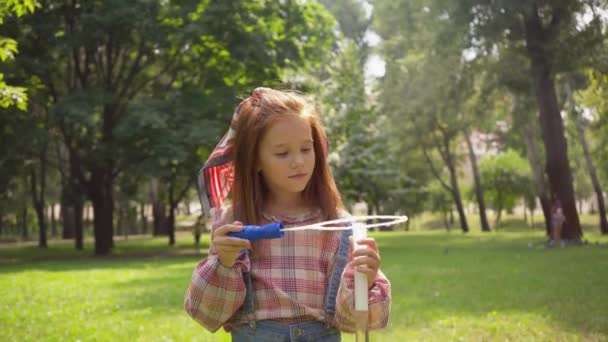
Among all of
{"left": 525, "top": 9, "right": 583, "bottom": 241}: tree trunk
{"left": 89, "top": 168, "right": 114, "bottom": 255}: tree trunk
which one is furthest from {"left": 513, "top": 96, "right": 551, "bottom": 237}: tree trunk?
{"left": 89, "top": 168, "right": 114, "bottom": 255}: tree trunk

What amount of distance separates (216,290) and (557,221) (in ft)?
67.8

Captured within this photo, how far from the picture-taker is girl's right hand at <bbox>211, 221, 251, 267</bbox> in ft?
8.20

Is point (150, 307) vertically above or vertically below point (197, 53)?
below

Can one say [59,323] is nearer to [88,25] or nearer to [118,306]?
[118,306]

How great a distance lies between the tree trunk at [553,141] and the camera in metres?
22.2

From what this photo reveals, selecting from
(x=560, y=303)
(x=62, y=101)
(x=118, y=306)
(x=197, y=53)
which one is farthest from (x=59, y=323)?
(x=197, y=53)

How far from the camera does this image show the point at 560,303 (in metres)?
9.23

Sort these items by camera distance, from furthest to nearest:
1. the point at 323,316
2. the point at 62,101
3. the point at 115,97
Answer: the point at 115,97 < the point at 62,101 < the point at 323,316

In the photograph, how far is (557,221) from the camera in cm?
2161

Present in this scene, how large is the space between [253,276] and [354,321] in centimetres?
44

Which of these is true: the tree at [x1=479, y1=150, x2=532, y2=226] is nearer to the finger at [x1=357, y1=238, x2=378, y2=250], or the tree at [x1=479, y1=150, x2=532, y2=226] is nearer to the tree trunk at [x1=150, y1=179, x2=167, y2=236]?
the tree trunk at [x1=150, y1=179, x2=167, y2=236]

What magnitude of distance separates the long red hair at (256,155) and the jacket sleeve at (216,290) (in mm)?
269

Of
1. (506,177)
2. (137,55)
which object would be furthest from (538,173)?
(506,177)

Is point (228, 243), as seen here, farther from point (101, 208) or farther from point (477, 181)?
point (477, 181)
